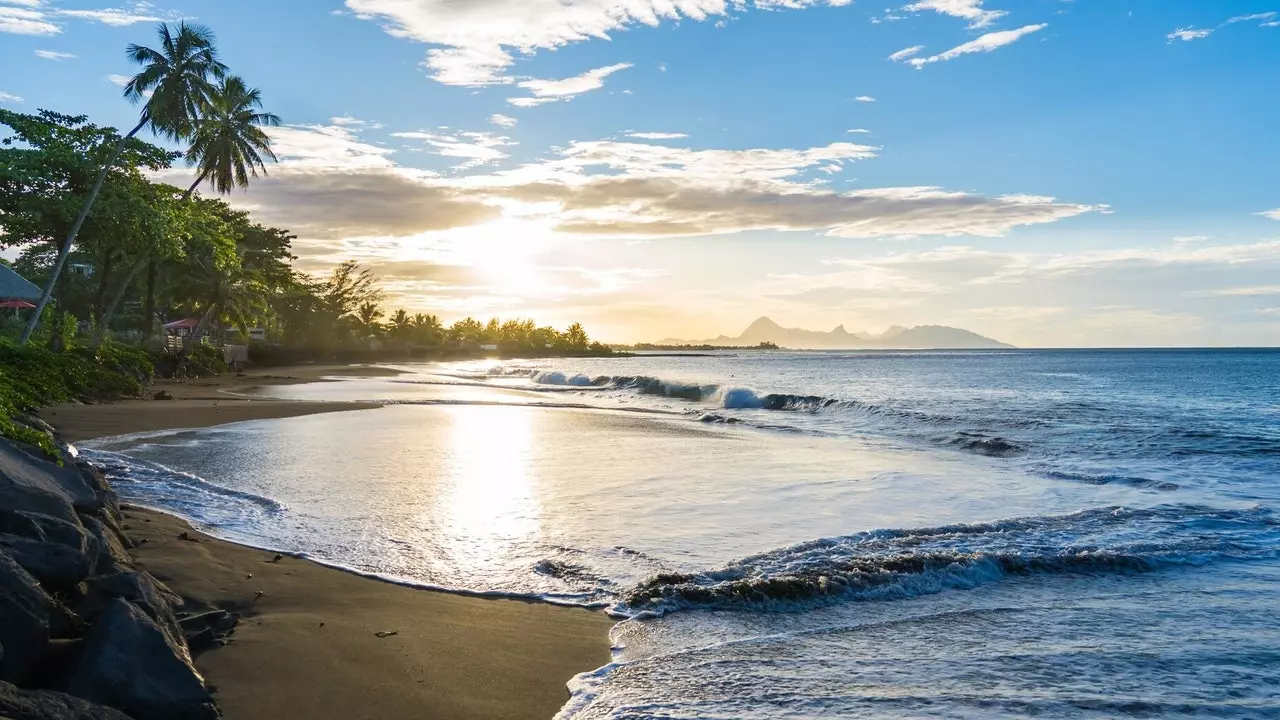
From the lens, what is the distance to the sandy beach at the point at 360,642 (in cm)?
412

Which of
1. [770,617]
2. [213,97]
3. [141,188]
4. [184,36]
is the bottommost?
[770,617]

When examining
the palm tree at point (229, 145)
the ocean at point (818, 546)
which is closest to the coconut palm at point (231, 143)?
the palm tree at point (229, 145)

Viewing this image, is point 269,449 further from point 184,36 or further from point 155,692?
point 184,36

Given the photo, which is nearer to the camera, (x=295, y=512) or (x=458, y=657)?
(x=458, y=657)

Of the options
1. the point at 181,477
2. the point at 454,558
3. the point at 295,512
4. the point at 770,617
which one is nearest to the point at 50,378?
the point at 181,477

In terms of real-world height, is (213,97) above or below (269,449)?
above

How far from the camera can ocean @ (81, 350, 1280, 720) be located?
458 centimetres

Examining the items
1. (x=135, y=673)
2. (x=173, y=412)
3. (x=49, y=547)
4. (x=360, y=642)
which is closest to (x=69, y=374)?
(x=173, y=412)

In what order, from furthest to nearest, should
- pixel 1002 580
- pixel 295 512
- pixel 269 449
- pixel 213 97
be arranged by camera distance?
pixel 213 97 → pixel 269 449 → pixel 295 512 → pixel 1002 580

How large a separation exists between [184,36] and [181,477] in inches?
993

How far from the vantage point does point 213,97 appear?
30000 millimetres

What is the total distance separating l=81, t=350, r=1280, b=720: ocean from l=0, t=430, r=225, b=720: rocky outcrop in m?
1.93

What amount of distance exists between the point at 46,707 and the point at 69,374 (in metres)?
21.7

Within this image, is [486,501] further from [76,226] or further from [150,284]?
[150,284]
